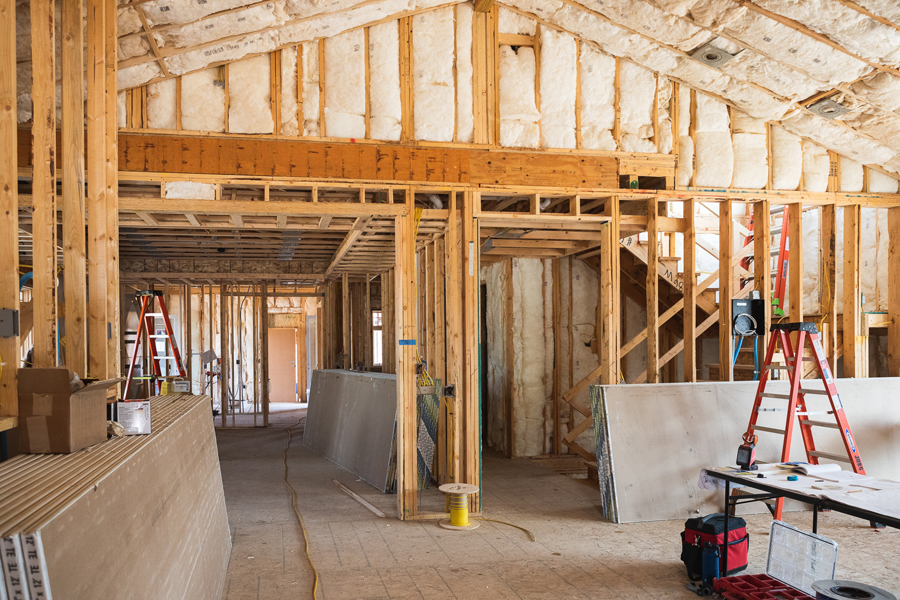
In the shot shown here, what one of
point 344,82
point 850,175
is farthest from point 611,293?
point 344,82

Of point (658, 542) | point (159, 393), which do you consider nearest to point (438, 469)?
point (658, 542)

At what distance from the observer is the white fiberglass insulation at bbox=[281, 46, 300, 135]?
223 inches

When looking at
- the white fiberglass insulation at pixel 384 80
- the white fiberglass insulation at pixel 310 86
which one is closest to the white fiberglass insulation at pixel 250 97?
the white fiberglass insulation at pixel 310 86

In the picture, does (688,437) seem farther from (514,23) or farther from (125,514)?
(125,514)

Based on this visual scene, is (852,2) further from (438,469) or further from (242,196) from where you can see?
(438,469)

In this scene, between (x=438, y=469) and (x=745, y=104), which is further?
(x=438, y=469)

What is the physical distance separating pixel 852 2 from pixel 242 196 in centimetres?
514

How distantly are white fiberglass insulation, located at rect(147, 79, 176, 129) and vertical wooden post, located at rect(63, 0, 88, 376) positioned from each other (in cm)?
146

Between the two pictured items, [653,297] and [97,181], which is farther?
[653,297]

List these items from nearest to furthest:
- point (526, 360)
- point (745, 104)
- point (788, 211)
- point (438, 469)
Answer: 1. point (745, 104)
2. point (788, 211)
3. point (438, 469)
4. point (526, 360)

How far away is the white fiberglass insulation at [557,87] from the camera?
20.2ft

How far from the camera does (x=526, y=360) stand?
9180 millimetres

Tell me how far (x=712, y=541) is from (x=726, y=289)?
9.97 ft

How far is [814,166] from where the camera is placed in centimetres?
670
